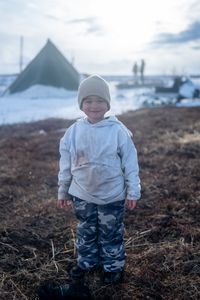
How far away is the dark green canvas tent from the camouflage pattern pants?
2602 centimetres

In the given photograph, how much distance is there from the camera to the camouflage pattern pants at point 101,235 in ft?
11.2

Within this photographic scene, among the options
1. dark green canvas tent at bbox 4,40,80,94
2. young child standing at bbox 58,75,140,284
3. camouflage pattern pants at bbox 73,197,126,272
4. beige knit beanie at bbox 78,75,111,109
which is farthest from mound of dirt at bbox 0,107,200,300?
dark green canvas tent at bbox 4,40,80,94

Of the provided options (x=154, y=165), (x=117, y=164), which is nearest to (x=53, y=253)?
(x=117, y=164)

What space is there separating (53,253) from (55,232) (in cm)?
54

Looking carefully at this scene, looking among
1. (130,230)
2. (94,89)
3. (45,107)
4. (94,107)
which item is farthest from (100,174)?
(45,107)

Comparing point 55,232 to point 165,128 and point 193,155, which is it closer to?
point 193,155

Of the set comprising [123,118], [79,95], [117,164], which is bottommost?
[123,118]

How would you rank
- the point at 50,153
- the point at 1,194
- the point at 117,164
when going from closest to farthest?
the point at 117,164 < the point at 1,194 < the point at 50,153

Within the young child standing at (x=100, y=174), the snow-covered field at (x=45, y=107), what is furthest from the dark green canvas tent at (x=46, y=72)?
the young child standing at (x=100, y=174)

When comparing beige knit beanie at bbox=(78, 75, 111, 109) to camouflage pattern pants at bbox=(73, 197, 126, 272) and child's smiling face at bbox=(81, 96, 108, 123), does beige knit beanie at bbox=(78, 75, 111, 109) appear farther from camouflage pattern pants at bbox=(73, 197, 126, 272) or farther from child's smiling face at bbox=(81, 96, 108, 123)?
camouflage pattern pants at bbox=(73, 197, 126, 272)

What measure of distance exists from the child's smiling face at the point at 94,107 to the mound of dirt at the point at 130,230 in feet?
4.62

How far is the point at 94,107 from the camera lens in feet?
10.9

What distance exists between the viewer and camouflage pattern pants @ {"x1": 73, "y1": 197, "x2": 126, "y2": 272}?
342 centimetres

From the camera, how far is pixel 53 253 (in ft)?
13.0
